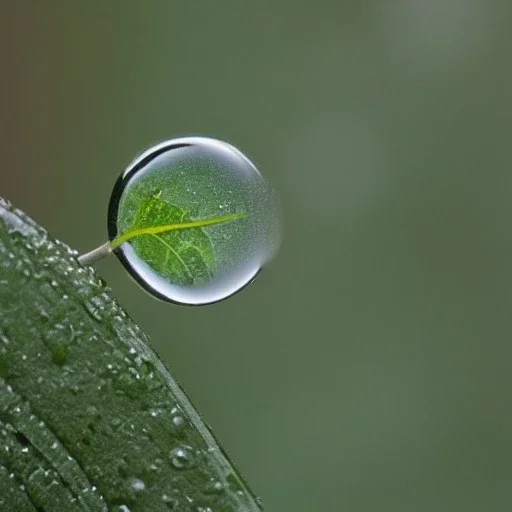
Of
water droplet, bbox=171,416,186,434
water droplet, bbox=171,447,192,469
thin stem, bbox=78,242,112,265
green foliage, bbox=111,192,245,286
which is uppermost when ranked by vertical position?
green foliage, bbox=111,192,245,286

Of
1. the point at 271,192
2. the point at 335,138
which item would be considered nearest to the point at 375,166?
the point at 335,138

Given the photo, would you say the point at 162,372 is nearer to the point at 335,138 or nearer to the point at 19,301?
the point at 19,301

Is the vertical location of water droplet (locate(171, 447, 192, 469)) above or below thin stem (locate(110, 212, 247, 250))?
below
